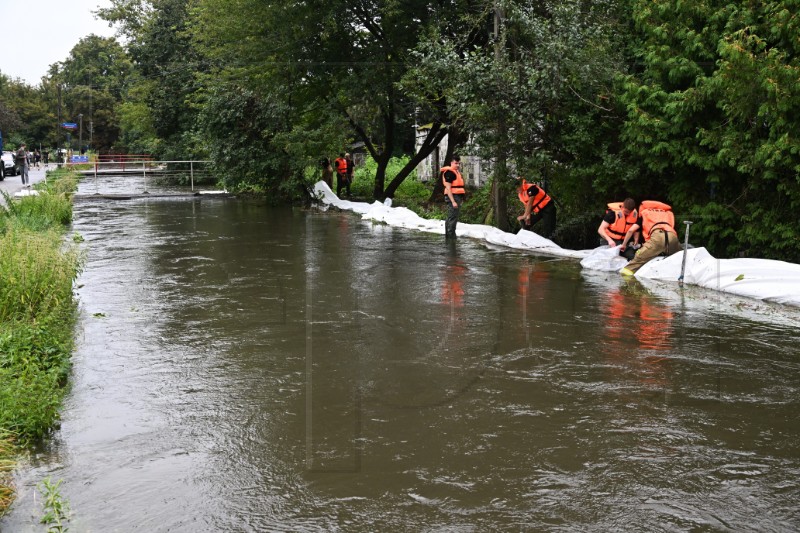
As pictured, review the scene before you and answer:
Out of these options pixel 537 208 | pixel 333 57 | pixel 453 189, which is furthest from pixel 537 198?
pixel 333 57

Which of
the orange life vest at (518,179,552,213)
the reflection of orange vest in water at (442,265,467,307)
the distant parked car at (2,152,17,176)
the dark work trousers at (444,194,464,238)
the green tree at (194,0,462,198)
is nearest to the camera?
the reflection of orange vest in water at (442,265,467,307)

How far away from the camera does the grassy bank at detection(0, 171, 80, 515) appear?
5.76 meters

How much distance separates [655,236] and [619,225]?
1112 mm

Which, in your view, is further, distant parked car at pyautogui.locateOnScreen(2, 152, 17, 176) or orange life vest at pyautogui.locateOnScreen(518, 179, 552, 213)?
distant parked car at pyautogui.locateOnScreen(2, 152, 17, 176)

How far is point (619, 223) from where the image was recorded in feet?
46.0

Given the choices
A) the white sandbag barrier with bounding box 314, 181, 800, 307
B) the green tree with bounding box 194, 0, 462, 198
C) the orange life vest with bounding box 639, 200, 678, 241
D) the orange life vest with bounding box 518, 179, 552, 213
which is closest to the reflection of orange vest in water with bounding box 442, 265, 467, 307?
the white sandbag barrier with bounding box 314, 181, 800, 307

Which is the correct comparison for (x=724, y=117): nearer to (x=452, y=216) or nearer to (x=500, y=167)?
(x=500, y=167)

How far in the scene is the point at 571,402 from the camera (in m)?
6.80

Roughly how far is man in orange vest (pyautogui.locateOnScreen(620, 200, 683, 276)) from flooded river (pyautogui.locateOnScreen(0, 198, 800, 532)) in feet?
2.63

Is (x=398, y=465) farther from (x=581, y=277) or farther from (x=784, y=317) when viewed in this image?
(x=581, y=277)

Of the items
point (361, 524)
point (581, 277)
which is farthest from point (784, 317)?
point (361, 524)

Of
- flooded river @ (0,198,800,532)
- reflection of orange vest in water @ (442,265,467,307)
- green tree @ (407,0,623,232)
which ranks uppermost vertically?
green tree @ (407,0,623,232)

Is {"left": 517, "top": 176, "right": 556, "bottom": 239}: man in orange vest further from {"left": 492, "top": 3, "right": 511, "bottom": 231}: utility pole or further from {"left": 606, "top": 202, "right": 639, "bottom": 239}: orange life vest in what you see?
{"left": 606, "top": 202, "right": 639, "bottom": 239}: orange life vest

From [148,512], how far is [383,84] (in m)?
19.4
